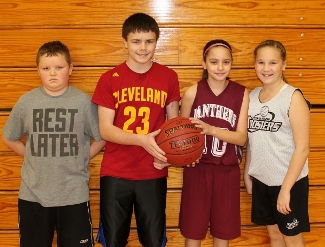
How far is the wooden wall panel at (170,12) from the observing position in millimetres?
2896

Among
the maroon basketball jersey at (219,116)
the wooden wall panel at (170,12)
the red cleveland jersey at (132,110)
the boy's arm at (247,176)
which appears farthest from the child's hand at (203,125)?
the wooden wall panel at (170,12)

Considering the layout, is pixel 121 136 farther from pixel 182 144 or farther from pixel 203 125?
pixel 203 125

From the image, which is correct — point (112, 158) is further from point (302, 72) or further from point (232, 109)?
point (302, 72)

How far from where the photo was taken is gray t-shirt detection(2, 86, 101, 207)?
8.27ft

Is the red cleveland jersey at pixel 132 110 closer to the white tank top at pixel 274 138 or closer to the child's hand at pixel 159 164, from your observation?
the child's hand at pixel 159 164

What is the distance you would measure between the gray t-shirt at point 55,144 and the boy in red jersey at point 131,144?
16 cm

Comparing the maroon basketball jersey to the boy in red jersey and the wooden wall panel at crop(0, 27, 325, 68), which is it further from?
the wooden wall panel at crop(0, 27, 325, 68)

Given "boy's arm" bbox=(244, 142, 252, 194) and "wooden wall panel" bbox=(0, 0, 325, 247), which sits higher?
"wooden wall panel" bbox=(0, 0, 325, 247)

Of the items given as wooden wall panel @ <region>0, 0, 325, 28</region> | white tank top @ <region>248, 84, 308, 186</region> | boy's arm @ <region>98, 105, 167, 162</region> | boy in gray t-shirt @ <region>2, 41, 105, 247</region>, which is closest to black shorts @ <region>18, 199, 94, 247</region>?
boy in gray t-shirt @ <region>2, 41, 105, 247</region>

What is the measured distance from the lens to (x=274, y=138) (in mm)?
2555

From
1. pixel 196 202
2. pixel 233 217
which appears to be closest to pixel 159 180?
pixel 196 202

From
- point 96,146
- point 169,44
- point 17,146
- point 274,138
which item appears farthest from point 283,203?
point 17,146

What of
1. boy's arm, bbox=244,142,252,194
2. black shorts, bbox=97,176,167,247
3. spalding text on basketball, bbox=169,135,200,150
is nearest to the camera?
spalding text on basketball, bbox=169,135,200,150

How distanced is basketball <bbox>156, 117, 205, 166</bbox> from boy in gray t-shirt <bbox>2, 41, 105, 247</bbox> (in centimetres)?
59
